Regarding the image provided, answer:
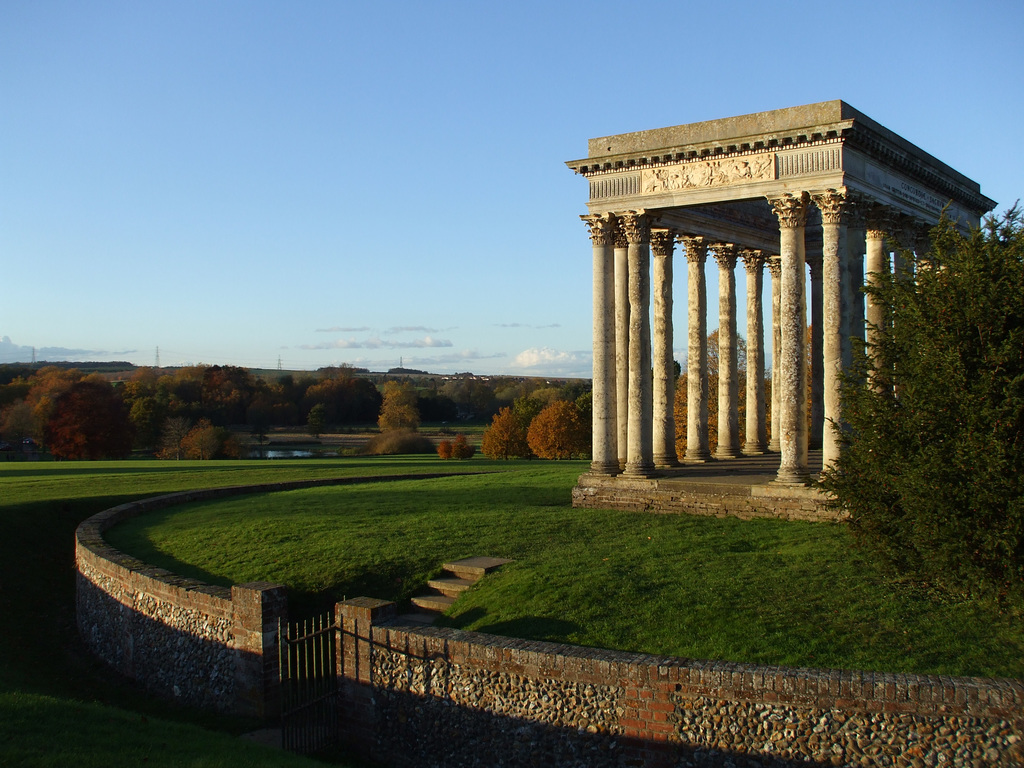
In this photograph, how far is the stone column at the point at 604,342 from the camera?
962 inches

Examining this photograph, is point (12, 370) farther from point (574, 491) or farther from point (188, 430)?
point (574, 491)

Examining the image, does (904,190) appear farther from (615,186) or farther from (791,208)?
(615,186)

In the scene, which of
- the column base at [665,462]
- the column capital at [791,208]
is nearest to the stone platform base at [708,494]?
the column base at [665,462]

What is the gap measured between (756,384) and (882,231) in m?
9.30

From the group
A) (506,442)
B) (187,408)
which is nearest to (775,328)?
(506,442)

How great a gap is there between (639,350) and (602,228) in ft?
12.0

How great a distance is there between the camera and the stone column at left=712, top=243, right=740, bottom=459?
98.7 ft

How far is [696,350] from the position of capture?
2897 centimetres

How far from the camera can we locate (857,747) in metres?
10.0

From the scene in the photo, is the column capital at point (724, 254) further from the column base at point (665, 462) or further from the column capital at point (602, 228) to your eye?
the column base at point (665, 462)

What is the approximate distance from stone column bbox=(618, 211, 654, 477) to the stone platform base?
73 centimetres

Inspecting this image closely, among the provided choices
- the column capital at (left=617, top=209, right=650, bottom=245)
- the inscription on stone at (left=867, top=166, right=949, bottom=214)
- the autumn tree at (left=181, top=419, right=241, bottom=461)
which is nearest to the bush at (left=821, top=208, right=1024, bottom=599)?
the inscription on stone at (left=867, top=166, right=949, bottom=214)

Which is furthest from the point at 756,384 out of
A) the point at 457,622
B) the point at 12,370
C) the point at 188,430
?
the point at 12,370

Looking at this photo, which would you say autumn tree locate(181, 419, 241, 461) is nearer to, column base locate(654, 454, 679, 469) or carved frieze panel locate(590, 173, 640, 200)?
column base locate(654, 454, 679, 469)
